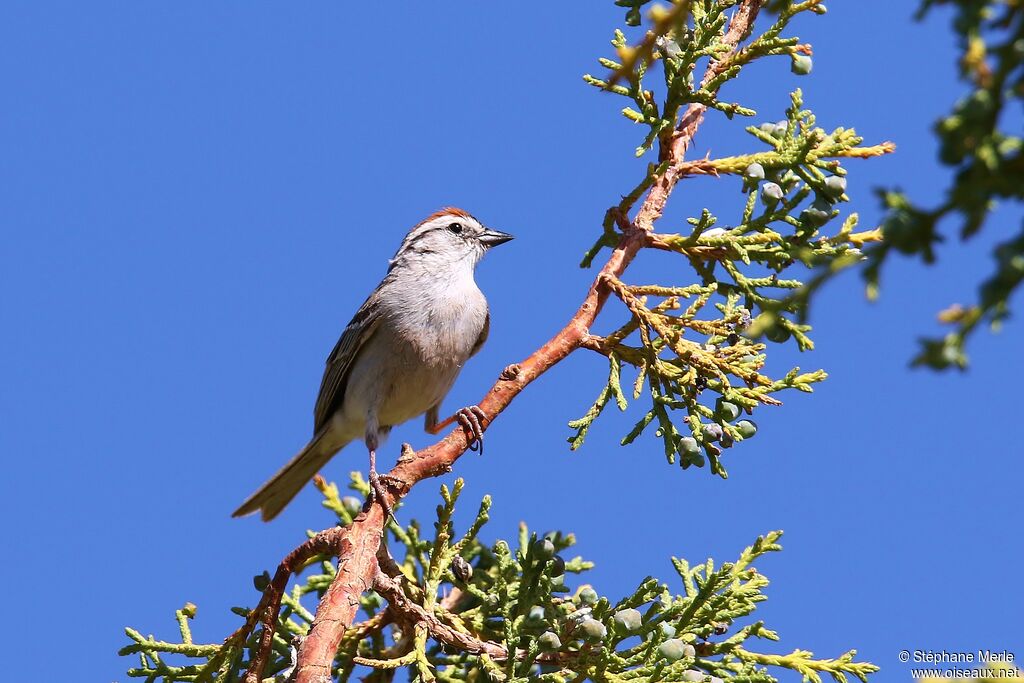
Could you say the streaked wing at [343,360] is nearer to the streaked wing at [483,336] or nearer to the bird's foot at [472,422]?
the streaked wing at [483,336]

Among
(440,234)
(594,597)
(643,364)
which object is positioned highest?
(440,234)

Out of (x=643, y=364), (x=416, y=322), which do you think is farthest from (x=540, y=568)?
(x=416, y=322)

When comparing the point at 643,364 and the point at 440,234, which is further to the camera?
the point at 440,234

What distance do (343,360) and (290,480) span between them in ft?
2.66

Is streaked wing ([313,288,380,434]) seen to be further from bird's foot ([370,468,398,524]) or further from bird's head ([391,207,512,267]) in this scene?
bird's foot ([370,468,398,524])

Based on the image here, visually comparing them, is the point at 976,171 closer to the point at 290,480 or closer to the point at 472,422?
the point at 472,422

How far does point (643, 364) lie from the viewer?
14.8 ft

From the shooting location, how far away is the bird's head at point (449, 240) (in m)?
7.08

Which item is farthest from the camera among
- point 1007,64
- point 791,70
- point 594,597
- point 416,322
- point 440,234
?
point 440,234

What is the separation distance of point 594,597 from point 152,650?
188 centimetres

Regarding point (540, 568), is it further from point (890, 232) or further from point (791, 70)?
point (890, 232)

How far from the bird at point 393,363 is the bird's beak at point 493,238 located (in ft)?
1.00

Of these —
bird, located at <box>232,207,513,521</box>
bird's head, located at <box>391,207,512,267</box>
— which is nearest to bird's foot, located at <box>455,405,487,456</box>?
bird, located at <box>232,207,513,521</box>

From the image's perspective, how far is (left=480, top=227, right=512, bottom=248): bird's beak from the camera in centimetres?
724
